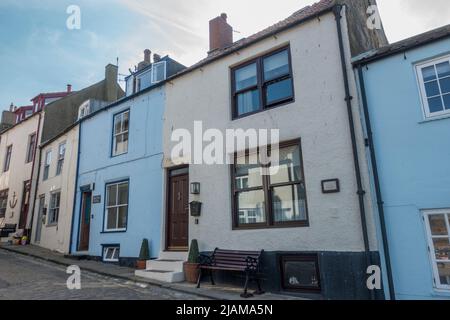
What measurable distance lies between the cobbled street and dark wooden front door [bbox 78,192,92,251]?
3298 millimetres

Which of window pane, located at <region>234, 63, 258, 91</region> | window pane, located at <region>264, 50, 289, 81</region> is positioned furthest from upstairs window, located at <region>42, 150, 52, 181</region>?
window pane, located at <region>264, 50, 289, 81</region>

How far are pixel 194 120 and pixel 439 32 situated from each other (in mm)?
6497

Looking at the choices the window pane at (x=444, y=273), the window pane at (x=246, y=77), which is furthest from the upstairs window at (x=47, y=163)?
the window pane at (x=444, y=273)

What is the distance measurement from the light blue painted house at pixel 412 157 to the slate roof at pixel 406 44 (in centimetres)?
2

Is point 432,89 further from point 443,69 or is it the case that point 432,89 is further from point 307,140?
point 307,140

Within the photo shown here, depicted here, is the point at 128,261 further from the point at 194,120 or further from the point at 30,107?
the point at 30,107

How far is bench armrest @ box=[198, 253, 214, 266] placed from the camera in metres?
8.13

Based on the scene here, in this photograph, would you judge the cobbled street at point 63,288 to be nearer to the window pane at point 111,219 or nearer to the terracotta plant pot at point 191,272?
the terracotta plant pot at point 191,272

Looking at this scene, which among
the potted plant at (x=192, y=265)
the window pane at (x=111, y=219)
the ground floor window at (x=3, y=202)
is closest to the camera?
the potted plant at (x=192, y=265)

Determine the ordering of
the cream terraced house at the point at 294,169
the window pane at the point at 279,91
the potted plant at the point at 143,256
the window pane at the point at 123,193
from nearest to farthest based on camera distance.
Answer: the cream terraced house at the point at 294,169 → the window pane at the point at 279,91 → the potted plant at the point at 143,256 → the window pane at the point at 123,193

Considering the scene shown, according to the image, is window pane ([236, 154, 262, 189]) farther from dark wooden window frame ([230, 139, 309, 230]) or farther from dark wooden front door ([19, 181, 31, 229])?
dark wooden front door ([19, 181, 31, 229])

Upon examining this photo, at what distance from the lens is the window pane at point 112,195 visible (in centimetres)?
1225

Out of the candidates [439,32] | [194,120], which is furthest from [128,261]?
[439,32]

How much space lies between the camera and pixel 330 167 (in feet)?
23.1
